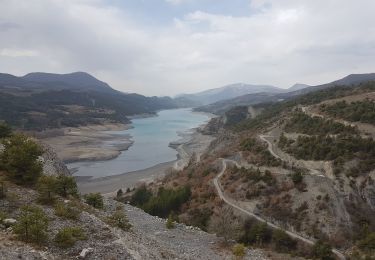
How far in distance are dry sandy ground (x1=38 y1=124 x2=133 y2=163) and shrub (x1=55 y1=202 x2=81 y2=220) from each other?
76.7 m

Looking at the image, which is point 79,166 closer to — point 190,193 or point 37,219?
point 190,193

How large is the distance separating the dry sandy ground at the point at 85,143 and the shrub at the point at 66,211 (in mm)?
76737

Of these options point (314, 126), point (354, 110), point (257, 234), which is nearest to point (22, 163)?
point (257, 234)

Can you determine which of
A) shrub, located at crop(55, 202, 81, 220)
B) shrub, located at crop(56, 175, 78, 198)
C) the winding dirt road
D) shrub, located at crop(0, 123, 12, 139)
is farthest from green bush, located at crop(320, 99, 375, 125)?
shrub, located at crop(55, 202, 81, 220)

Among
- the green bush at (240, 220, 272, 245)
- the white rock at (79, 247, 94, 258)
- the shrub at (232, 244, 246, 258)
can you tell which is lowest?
the green bush at (240, 220, 272, 245)

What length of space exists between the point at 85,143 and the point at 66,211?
10326 cm

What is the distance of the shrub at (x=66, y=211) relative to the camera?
59.6ft

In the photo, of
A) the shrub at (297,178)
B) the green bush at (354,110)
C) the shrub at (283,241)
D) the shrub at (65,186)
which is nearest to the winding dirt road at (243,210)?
the shrub at (283,241)

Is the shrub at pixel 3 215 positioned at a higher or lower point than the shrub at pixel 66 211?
higher

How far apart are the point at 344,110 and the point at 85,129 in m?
110

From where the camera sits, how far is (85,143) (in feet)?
391

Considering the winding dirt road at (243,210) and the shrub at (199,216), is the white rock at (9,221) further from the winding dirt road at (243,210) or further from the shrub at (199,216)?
the shrub at (199,216)

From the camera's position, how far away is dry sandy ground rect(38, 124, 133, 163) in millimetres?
99162

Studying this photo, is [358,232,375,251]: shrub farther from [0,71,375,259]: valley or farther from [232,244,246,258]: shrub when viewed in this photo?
[232,244,246,258]: shrub
